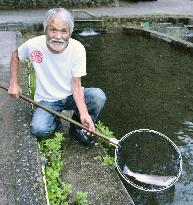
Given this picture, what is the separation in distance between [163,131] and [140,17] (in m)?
8.34

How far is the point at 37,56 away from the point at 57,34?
54 cm

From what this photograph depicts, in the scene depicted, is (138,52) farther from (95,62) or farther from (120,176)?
(120,176)

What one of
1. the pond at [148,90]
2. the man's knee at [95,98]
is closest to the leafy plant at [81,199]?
the pond at [148,90]

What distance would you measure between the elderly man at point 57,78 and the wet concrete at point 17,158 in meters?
0.28


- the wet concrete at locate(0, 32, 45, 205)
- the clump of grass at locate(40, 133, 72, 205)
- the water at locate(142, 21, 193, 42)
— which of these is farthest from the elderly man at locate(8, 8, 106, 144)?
the water at locate(142, 21, 193, 42)

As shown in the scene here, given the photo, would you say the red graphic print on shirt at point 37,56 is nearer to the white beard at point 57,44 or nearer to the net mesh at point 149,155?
the white beard at point 57,44

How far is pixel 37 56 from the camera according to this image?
5.32m

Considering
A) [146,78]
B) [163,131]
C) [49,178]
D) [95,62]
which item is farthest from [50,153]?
[95,62]

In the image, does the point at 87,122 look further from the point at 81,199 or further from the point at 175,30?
the point at 175,30

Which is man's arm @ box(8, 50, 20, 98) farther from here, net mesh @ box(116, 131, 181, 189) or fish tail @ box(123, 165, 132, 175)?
fish tail @ box(123, 165, 132, 175)

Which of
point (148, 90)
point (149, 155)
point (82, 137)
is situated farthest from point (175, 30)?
point (82, 137)

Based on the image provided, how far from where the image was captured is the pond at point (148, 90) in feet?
19.4

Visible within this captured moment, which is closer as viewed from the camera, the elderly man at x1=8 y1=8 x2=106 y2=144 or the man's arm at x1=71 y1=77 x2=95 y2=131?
the man's arm at x1=71 y1=77 x2=95 y2=131

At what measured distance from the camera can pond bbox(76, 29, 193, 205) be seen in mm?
5907
